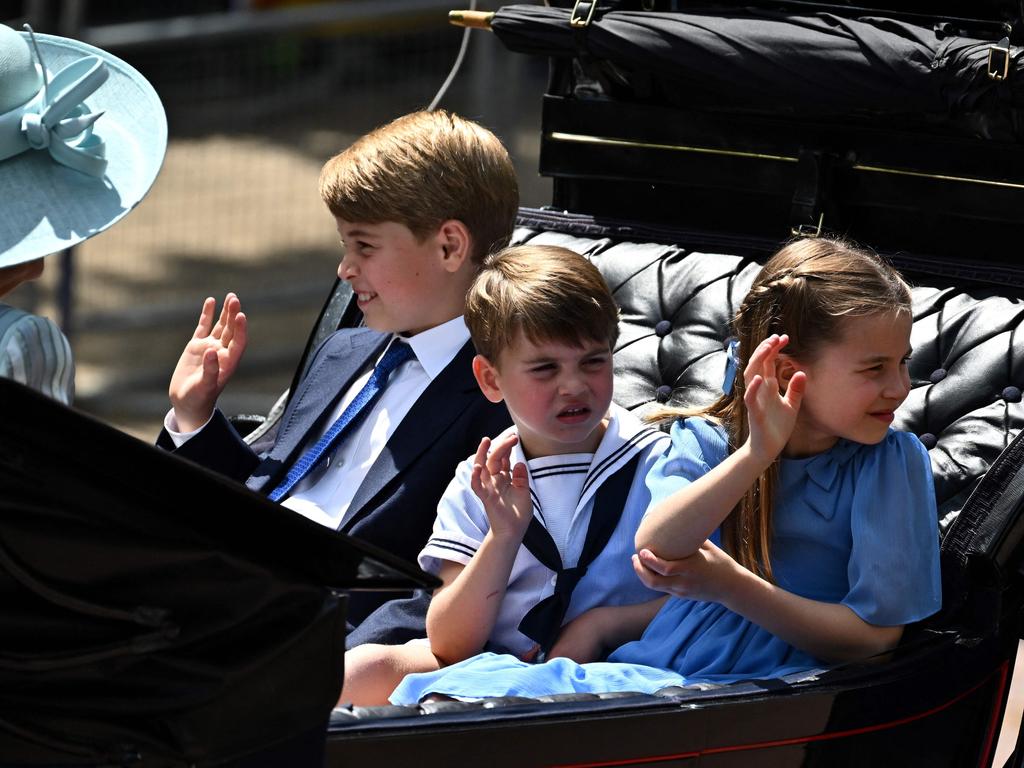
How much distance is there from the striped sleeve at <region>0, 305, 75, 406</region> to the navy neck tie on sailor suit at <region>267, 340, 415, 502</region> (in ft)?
2.38

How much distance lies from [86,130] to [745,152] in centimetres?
135

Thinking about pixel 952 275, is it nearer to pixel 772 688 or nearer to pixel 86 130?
pixel 772 688

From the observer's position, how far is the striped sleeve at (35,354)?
1.88m

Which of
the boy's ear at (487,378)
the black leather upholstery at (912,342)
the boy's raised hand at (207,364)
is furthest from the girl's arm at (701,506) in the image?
the boy's raised hand at (207,364)

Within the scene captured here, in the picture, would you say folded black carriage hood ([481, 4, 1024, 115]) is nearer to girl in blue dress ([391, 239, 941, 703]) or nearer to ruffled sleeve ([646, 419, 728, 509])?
girl in blue dress ([391, 239, 941, 703])

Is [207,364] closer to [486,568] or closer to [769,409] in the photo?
[486,568]

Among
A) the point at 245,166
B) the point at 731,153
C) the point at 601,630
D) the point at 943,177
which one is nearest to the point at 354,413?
the point at 601,630

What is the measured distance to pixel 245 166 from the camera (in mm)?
6629

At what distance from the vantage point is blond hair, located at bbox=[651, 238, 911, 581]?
7.08 ft

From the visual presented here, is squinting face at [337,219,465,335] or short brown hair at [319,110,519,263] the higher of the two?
short brown hair at [319,110,519,263]

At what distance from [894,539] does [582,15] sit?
4.22ft

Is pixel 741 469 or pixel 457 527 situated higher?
pixel 741 469

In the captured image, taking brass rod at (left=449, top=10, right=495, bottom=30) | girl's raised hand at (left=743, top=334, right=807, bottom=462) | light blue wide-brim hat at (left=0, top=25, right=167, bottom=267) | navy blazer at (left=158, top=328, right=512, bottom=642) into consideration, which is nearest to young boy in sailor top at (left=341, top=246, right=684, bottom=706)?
navy blazer at (left=158, top=328, right=512, bottom=642)

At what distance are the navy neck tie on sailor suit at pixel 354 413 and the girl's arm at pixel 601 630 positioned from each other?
58 centimetres
